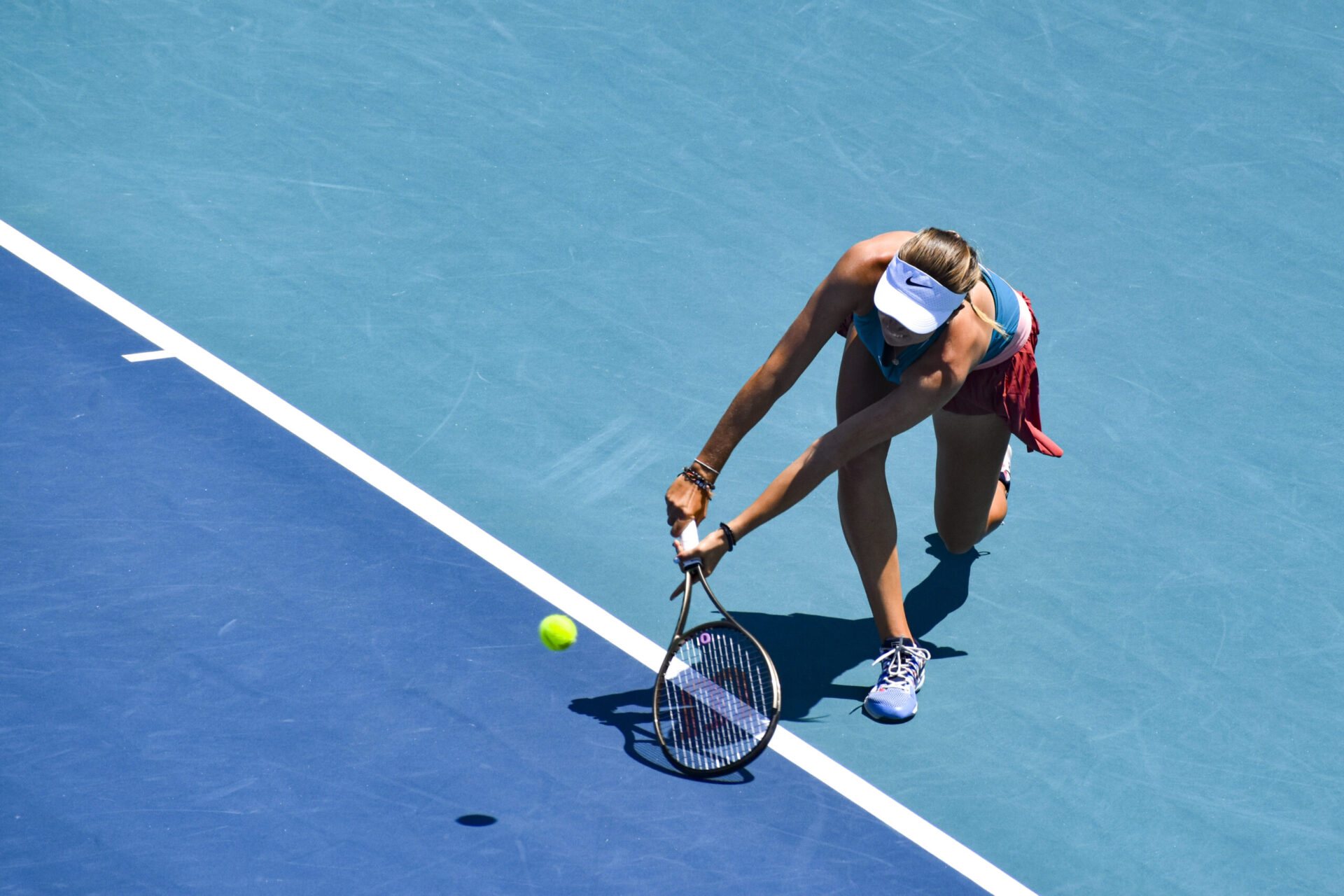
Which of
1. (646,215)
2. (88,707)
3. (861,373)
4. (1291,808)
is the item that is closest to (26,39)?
(646,215)

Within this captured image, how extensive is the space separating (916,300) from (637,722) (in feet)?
5.40

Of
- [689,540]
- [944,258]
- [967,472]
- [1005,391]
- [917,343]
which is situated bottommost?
[967,472]

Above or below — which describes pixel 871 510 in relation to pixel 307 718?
above

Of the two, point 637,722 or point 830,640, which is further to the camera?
point 830,640

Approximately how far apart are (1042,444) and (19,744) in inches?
142

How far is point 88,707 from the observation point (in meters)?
4.43

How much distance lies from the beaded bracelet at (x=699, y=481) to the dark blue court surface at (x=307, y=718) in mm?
777

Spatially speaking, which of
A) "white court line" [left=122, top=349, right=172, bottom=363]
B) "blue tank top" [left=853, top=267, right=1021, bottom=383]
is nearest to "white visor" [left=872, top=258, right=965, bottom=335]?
"blue tank top" [left=853, top=267, right=1021, bottom=383]

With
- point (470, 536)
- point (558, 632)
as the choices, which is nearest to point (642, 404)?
point (470, 536)

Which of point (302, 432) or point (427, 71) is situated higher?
point (427, 71)

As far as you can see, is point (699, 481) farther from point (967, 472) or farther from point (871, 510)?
point (967, 472)

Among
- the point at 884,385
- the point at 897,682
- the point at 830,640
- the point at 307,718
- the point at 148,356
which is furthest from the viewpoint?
the point at 148,356

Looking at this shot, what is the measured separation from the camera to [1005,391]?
16.8 feet

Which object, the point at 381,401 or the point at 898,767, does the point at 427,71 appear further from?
the point at 898,767
